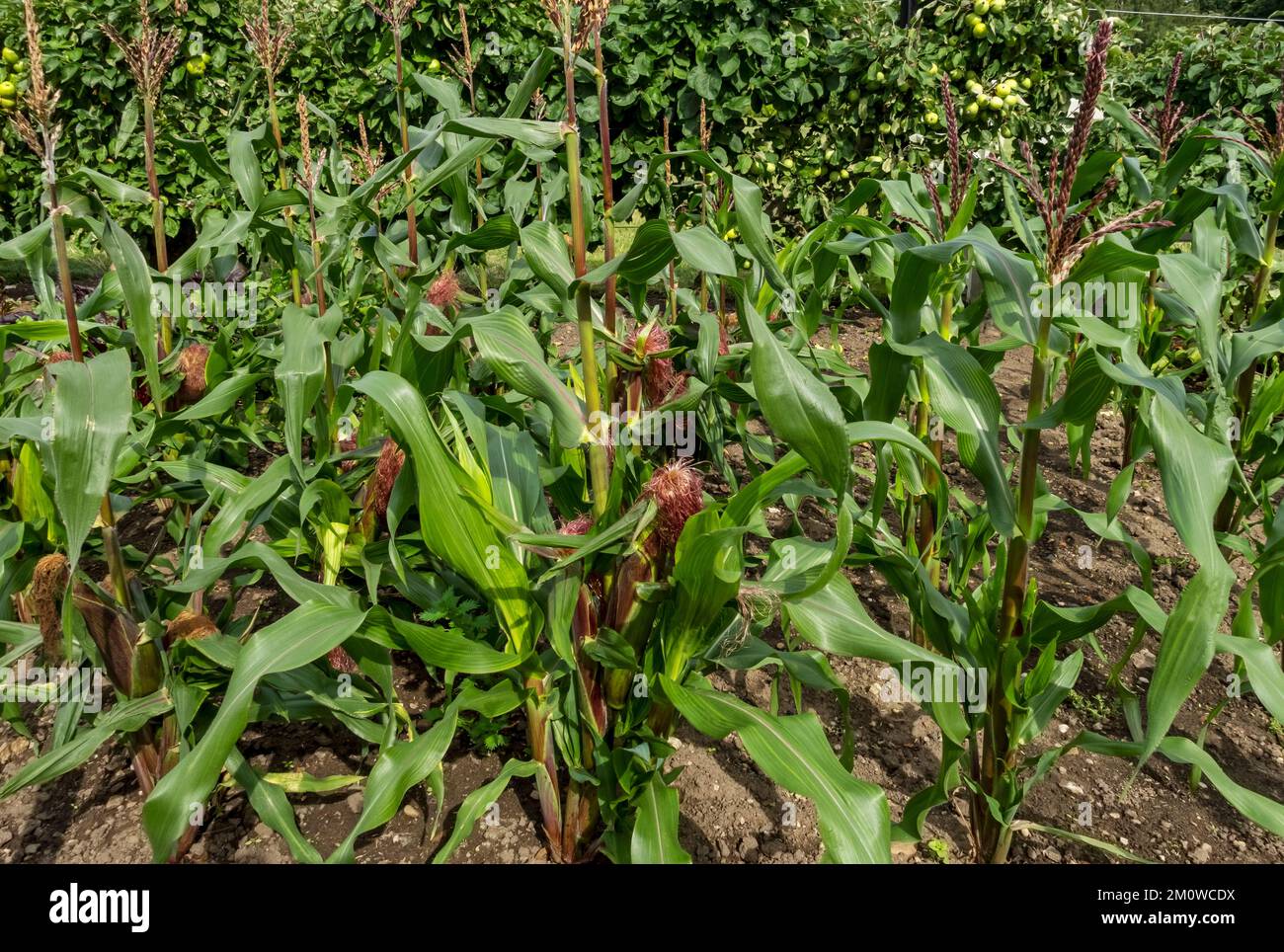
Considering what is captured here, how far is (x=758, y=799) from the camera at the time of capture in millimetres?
2336

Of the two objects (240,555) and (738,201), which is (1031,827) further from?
(240,555)

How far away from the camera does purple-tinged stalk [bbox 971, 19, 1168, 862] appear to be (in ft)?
5.25

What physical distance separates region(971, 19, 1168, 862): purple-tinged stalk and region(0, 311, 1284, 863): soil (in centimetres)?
17

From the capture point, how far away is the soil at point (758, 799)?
2.16 meters

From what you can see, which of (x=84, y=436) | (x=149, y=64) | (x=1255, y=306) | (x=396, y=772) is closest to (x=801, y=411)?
(x=396, y=772)

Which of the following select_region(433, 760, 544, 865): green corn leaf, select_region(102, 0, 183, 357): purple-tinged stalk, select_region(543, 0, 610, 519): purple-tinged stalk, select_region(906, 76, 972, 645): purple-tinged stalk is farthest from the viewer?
select_region(906, 76, 972, 645): purple-tinged stalk

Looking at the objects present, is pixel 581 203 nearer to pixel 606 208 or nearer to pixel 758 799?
pixel 606 208

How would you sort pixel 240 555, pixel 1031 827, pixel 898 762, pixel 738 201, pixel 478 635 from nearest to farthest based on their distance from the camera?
pixel 738 201
pixel 240 555
pixel 1031 827
pixel 478 635
pixel 898 762

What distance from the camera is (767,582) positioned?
1.83m

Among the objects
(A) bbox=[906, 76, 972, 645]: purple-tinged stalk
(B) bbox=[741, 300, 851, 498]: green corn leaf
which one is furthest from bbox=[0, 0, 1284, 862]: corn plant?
(A) bbox=[906, 76, 972, 645]: purple-tinged stalk

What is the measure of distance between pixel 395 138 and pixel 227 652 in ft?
15.8

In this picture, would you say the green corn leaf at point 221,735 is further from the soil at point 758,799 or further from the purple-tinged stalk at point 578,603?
the soil at point 758,799

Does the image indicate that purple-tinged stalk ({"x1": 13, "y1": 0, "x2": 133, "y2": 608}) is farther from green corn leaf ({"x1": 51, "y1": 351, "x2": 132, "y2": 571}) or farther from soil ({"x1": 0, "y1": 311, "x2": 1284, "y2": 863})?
soil ({"x1": 0, "y1": 311, "x2": 1284, "y2": 863})
